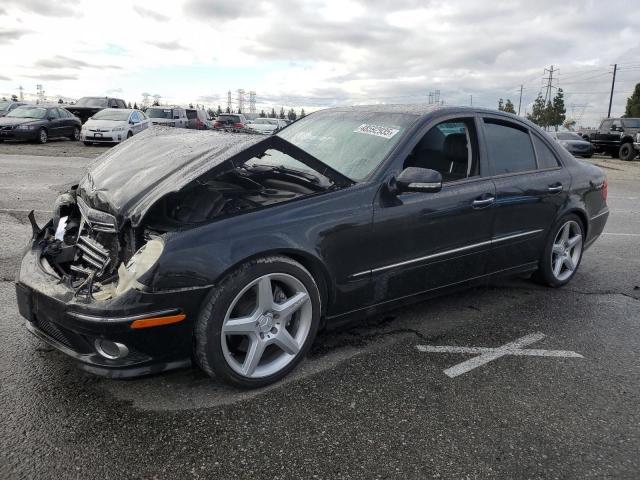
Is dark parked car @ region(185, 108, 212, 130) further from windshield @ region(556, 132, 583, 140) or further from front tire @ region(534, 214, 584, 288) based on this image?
front tire @ region(534, 214, 584, 288)

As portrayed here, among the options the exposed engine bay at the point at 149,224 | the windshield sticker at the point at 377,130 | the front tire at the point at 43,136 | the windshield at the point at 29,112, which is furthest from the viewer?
the windshield at the point at 29,112

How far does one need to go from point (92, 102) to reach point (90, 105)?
55cm

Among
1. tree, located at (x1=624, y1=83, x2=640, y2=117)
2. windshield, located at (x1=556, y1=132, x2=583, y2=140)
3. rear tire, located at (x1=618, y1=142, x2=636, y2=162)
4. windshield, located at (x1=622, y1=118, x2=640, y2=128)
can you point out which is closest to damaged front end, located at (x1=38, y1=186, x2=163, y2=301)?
rear tire, located at (x1=618, y1=142, x2=636, y2=162)

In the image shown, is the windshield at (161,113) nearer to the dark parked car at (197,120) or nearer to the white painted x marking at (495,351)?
the dark parked car at (197,120)

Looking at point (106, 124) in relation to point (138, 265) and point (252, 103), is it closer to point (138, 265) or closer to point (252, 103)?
point (138, 265)

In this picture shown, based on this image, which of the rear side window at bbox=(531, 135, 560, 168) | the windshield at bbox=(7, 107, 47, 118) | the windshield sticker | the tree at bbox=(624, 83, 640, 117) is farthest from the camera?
the tree at bbox=(624, 83, 640, 117)

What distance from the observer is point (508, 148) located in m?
4.15

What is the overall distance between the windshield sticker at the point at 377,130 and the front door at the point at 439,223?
0.63 ft

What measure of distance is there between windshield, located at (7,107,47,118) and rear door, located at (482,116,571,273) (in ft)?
67.0

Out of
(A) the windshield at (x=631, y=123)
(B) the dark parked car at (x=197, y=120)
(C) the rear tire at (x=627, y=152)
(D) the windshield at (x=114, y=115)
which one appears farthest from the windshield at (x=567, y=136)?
(D) the windshield at (x=114, y=115)

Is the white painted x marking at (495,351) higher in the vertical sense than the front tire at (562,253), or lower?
lower

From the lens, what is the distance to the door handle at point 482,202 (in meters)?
3.74

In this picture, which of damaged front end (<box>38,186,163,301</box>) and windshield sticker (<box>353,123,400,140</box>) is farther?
windshield sticker (<box>353,123,400,140</box>)

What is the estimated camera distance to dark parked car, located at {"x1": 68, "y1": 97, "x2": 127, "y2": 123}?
85.0ft
